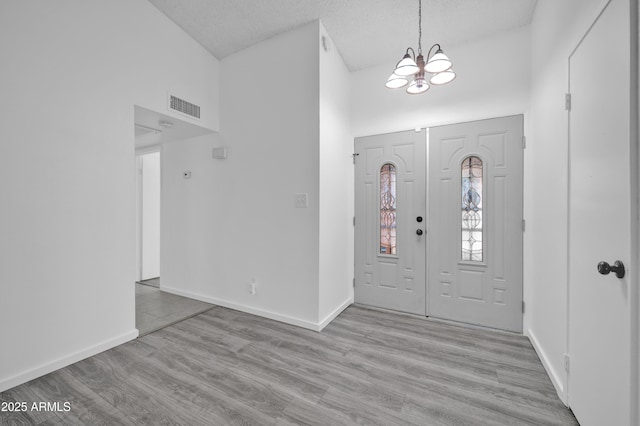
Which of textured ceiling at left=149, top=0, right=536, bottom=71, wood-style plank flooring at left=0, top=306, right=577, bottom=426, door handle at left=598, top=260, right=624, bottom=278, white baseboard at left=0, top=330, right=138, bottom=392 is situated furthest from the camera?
textured ceiling at left=149, top=0, right=536, bottom=71

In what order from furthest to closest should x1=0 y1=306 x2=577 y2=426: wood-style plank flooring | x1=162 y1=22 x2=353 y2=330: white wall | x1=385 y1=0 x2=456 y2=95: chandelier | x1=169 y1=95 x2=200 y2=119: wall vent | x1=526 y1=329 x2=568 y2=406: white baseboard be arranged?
x1=169 y1=95 x2=200 y2=119: wall vent → x1=162 y1=22 x2=353 y2=330: white wall → x1=385 y1=0 x2=456 y2=95: chandelier → x1=526 y1=329 x2=568 y2=406: white baseboard → x1=0 y1=306 x2=577 y2=426: wood-style plank flooring

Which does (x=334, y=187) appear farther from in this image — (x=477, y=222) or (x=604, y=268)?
(x=604, y=268)

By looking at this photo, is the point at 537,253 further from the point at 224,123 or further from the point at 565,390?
the point at 224,123

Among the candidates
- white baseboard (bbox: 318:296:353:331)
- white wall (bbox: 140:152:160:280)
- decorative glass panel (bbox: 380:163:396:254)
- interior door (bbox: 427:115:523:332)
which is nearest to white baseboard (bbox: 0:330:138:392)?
white baseboard (bbox: 318:296:353:331)

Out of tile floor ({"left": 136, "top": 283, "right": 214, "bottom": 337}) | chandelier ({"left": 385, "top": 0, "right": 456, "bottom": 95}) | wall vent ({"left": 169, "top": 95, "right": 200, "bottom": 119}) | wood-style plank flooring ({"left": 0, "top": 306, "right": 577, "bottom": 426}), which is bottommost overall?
wood-style plank flooring ({"left": 0, "top": 306, "right": 577, "bottom": 426})

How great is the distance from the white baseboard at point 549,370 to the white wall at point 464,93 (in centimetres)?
219

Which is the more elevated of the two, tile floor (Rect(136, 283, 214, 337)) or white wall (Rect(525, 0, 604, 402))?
white wall (Rect(525, 0, 604, 402))

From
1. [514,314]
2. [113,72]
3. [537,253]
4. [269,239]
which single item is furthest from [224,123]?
[514,314]

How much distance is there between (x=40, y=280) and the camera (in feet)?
6.61

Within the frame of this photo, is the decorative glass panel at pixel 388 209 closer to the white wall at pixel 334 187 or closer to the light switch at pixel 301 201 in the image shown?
the white wall at pixel 334 187

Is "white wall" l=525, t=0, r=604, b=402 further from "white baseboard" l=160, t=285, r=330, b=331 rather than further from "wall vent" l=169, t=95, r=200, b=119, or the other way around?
"wall vent" l=169, t=95, r=200, b=119

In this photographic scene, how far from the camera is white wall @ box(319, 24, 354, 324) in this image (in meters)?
2.87

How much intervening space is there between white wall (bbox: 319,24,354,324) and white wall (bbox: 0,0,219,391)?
180 cm

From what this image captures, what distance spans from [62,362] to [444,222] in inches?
144
